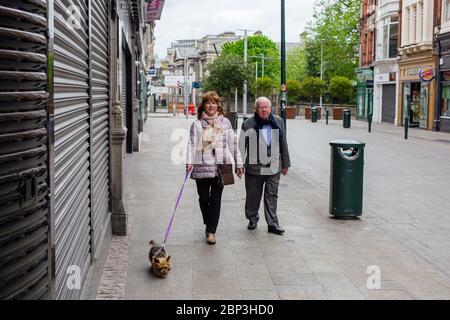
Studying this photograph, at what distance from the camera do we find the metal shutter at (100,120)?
22.4 feet

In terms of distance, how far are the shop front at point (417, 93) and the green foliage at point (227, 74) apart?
1918 centimetres

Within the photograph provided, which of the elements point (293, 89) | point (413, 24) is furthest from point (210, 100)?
point (293, 89)

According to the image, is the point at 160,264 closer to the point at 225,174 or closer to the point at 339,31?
the point at 225,174

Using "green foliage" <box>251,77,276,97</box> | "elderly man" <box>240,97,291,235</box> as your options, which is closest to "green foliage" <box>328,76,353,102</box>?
"green foliage" <box>251,77,276,97</box>

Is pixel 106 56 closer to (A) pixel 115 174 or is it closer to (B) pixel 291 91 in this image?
(A) pixel 115 174

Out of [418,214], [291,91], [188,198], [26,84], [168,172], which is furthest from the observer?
[291,91]

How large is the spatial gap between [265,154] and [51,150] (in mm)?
5707

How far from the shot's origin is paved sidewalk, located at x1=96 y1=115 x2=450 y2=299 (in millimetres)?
6156

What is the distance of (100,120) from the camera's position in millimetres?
7668

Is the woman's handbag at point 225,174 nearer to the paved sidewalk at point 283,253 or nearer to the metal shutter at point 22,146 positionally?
the paved sidewalk at point 283,253

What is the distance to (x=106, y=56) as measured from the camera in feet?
28.1

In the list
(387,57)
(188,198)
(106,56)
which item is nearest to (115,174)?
(106,56)

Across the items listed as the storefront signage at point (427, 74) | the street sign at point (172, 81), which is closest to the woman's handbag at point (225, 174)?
the storefront signage at point (427, 74)
